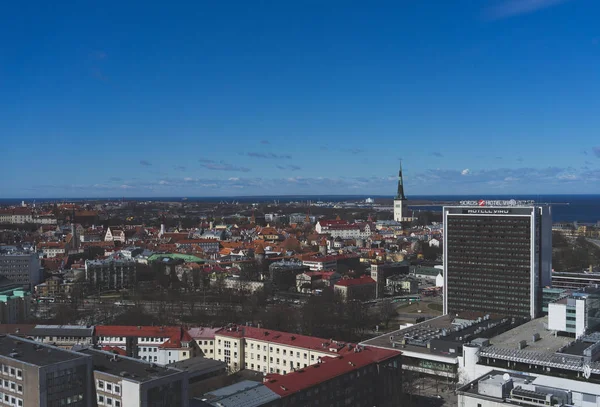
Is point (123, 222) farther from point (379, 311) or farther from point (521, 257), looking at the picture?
point (521, 257)

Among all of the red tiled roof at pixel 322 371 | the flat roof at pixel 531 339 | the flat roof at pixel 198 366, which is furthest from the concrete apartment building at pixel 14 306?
the flat roof at pixel 531 339

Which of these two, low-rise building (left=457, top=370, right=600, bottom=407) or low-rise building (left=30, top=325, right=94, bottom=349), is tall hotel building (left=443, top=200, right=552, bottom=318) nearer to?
low-rise building (left=457, top=370, right=600, bottom=407)

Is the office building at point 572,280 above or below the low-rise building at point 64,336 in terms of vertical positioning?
above

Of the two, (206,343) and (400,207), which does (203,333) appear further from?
(400,207)

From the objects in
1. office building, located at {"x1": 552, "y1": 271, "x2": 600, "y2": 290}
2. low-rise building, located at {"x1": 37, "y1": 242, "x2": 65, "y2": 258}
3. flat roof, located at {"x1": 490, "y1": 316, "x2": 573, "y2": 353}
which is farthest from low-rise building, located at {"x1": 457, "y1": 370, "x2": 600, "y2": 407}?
low-rise building, located at {"x1": 37, "y1": 242, "x2": 65, "y2": 258}

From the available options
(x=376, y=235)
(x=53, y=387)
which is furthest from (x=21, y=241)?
(x=53, y=387)

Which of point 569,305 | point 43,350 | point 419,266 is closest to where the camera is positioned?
point 43,350

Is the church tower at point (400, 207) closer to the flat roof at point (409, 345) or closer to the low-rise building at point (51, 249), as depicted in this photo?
the low-rise building at point (51, 249)
